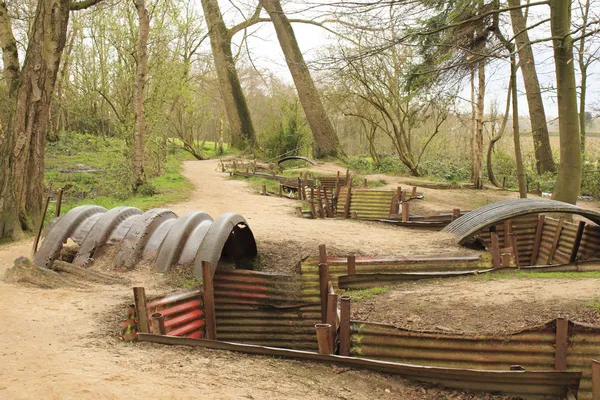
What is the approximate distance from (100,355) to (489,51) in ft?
32.8

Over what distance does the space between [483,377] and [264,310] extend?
3178 mm

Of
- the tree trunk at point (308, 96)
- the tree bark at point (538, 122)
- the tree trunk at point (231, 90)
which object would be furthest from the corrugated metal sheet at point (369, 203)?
the tree trunk at point (231, 90)

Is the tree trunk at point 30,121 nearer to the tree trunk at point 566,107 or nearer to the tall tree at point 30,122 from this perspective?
the tall tree at point 30,122

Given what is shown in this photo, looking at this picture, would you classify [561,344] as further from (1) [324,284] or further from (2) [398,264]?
(2) [398,264]

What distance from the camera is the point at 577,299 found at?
5.38 metres

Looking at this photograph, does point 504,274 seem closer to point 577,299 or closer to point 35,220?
point 577,299

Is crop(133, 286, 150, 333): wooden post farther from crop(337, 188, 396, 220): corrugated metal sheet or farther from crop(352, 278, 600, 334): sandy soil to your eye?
crop(337, 188, 396, 220): corrugated metal sheet

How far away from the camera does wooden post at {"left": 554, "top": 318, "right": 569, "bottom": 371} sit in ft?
13.0

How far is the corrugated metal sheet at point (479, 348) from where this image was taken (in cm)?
399

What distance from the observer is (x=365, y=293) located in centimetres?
657

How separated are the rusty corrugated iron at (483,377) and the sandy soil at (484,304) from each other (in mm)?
554

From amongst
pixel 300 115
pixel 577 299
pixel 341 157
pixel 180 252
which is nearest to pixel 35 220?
pixel 180 252

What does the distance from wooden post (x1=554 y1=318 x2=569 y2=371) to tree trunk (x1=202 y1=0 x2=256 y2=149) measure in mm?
30853

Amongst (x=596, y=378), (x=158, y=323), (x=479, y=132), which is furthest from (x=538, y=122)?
(x=596, y=378)
